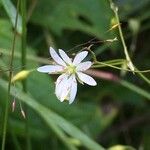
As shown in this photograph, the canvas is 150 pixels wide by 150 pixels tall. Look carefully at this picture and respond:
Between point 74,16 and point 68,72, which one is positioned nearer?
point 68,72

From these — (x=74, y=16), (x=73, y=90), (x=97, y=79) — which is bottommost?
(x=73, y=90)

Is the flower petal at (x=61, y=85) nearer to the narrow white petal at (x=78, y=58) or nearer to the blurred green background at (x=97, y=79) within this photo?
the narrow white petal at (x=78, y=58)

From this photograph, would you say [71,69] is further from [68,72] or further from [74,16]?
[74,16]

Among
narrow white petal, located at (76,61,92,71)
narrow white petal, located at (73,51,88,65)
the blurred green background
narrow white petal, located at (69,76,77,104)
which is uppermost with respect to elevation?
the blurred green background

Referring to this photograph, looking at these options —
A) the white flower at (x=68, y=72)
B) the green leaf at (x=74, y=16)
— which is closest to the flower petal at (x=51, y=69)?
the white flower at (x=68, y=72)

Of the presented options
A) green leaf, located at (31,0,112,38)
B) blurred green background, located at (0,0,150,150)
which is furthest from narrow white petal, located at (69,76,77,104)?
green leaf, located at (31,0,112,38)

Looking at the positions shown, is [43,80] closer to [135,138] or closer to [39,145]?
[39,145]

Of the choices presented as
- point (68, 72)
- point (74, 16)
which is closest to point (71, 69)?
point (68, 72)

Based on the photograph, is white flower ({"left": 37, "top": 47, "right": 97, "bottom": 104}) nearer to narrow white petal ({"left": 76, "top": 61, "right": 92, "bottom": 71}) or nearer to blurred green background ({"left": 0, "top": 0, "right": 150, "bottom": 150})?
narrow white petal ({"left": 76, "top": 61, "right": 92, "bottom": 71})
